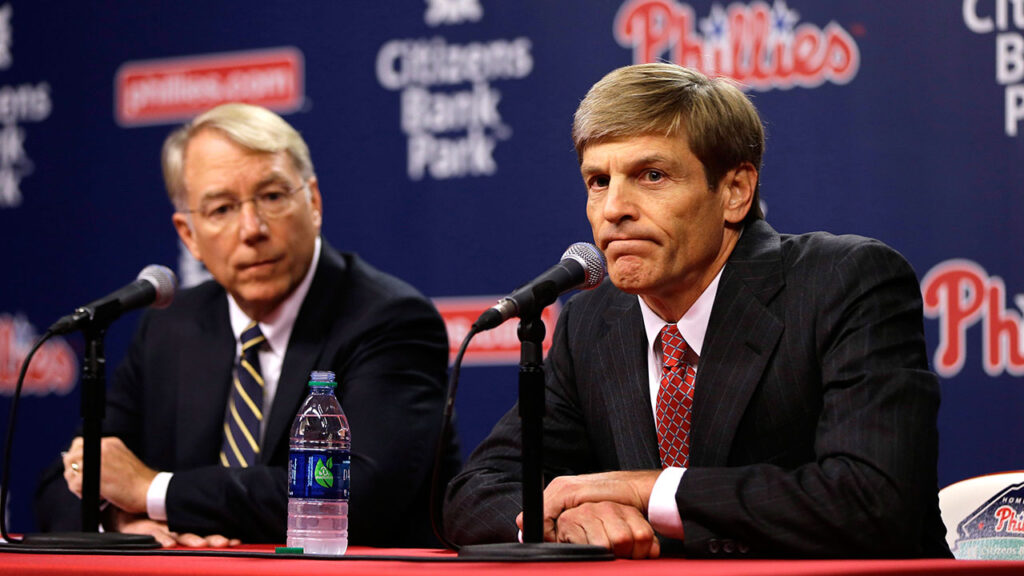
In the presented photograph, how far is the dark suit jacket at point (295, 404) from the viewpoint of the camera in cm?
307

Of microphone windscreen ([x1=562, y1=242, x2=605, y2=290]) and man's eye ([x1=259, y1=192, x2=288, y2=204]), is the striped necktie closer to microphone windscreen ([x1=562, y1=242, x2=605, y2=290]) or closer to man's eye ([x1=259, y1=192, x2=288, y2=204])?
man's eye ([x1=259, y1=192, x2=288, y2=204])

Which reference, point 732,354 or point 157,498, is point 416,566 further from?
point 157,498

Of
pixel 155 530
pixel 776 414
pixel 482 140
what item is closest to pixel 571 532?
pixel 776 414

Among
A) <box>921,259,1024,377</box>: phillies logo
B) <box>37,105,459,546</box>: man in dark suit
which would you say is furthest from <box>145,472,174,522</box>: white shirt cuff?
<box>921,259,1024,377</box>: phillies logo

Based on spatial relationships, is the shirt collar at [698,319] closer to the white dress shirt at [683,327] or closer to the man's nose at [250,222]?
the white dress shirt at [683,327]

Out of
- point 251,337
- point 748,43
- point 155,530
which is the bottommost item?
point 155,530

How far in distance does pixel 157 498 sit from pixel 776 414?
151 cm

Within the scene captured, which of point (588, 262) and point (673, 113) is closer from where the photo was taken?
point (588, 262)

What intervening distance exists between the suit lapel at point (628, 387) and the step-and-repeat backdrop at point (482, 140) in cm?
126

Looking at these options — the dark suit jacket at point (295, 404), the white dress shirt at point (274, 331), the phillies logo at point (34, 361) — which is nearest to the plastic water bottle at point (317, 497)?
the dark suit jacket at point (295, 404)

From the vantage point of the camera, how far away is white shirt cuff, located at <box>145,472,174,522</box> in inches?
122

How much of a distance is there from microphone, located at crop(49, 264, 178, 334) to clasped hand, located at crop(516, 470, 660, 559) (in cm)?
93

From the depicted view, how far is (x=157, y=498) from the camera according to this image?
3.10 metres

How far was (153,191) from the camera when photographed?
498 centimetres
